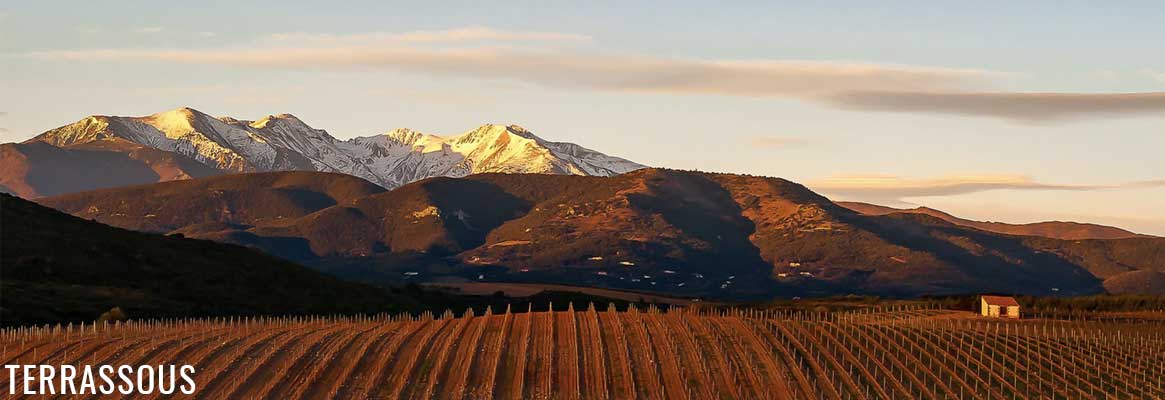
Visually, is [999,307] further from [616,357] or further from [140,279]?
[140,279]

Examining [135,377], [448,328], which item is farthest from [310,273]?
[135,377]

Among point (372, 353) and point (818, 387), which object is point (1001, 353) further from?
point (372, 353)

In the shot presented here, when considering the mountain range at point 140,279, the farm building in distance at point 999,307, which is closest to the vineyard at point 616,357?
the farm building in distance at point 999,307

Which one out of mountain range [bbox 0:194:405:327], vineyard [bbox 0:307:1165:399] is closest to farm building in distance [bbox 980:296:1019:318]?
vineyard [bbox 0:307:1165:399]

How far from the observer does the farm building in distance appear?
145 meters

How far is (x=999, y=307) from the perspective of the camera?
479ft

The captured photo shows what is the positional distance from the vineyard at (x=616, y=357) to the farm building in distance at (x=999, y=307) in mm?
17406

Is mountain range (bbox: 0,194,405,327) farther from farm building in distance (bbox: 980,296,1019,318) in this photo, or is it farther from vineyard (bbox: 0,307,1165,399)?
farm building in distance (bbox: 980,296,1019,318)

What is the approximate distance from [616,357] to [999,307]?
58.8m

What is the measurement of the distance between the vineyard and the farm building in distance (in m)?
17.4

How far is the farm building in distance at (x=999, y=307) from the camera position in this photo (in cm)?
14462

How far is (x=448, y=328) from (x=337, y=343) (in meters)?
15.7

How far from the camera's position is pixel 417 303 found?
190m

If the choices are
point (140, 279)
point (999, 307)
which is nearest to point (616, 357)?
point (999, 307)
